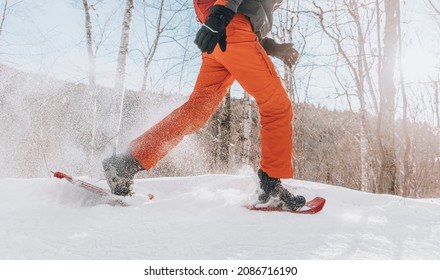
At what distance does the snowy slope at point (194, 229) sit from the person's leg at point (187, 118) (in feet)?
0.80

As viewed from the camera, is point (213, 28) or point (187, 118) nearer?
point (213, 28)

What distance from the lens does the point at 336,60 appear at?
846cm

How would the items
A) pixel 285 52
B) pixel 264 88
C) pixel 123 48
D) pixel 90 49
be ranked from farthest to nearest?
pixel 90 49 → pixel 123 48 → pixel 285 52 → pixel 264 88

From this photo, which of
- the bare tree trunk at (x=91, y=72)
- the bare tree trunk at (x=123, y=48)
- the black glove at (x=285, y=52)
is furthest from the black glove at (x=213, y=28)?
the bare tree trunk at (x=91, y=72)

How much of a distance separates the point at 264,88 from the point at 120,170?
0.81 metres

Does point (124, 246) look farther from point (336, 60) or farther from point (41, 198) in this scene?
point (336, 60)

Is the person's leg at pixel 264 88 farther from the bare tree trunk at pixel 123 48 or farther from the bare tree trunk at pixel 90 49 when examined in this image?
the bare tree trunk at pixel 90 49

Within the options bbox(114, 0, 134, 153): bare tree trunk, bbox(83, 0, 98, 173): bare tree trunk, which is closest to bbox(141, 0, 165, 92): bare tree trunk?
bbox(83, 0, 98, 173): bare tree trunk

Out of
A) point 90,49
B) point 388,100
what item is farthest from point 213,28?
point 90,49

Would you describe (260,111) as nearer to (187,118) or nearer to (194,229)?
(187,118)

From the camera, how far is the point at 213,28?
5.24ft
